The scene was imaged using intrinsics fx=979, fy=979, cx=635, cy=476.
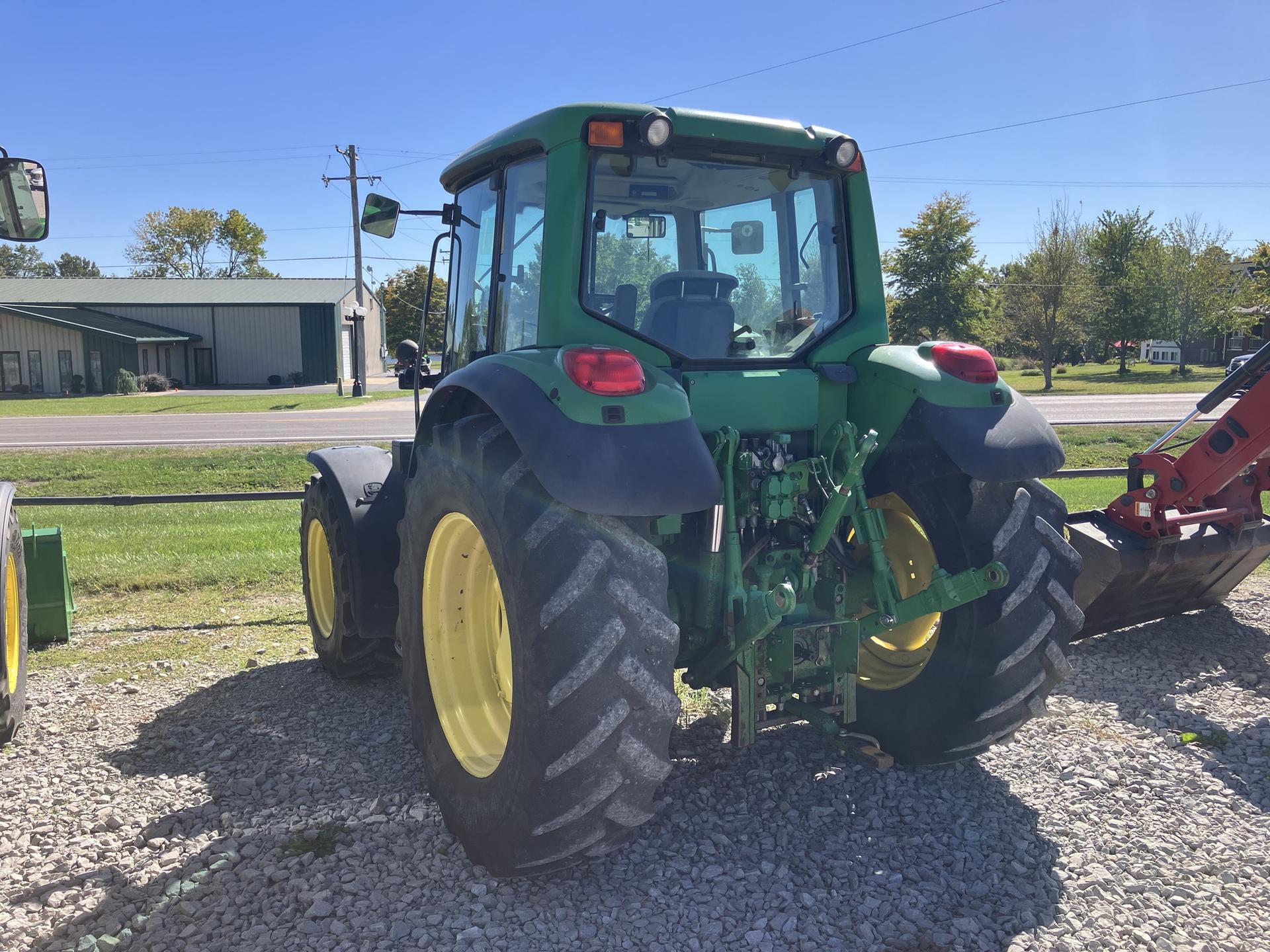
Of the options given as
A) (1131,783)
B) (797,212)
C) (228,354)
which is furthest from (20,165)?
(228,354)

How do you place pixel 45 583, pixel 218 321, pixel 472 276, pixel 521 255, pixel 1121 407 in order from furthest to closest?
pixel 218 321 < pixel 1121 407 < pixel 45 583 < pixel 472 276 < pixel 521 255

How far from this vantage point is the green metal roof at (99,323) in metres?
41.8

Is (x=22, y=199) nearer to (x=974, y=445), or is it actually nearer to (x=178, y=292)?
(x=974, y=445)

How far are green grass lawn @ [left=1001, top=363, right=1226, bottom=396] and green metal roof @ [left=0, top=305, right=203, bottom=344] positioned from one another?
36.2 m

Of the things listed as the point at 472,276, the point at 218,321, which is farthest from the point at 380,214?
the point at 218,321

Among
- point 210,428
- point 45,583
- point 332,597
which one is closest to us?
point 332,597

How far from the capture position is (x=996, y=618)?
352 centimetres

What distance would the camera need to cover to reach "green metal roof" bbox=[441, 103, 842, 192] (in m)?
3.46

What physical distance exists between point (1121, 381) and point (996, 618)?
128 ft

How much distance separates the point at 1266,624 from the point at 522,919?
17.0ft

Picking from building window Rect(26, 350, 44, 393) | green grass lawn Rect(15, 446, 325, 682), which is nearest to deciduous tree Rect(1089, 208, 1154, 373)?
green grass lawn Rect(15, 446, 325, 682)

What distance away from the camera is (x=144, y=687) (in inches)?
209

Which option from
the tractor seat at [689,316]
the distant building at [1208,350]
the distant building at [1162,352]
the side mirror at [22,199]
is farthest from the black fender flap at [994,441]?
the distant building at [1162,352]

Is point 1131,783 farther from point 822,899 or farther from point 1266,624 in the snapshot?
point 1266,624
